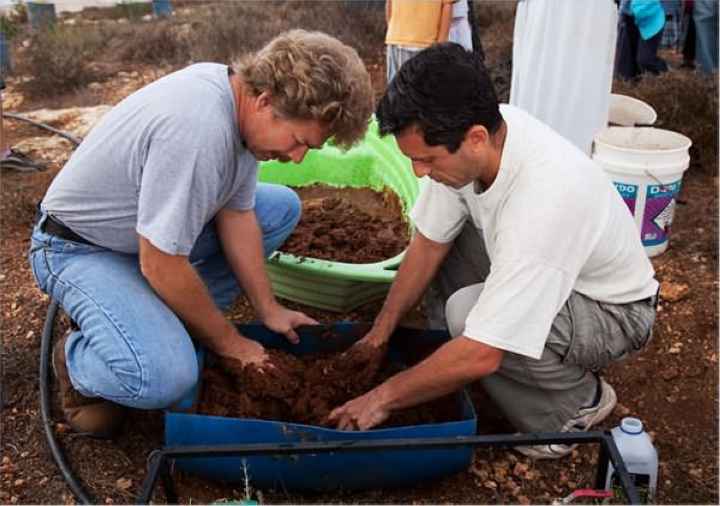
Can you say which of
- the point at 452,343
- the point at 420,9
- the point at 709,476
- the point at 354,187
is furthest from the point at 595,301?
the point at 420,9

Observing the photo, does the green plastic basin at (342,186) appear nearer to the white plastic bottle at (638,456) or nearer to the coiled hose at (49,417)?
the coiled hose at (49,417)

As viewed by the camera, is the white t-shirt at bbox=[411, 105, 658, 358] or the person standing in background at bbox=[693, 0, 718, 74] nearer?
the white t-shirt at bbox=[411, 105, 658, 358]

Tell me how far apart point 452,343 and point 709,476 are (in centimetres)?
95

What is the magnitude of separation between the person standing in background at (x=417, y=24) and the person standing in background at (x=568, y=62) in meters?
0.54

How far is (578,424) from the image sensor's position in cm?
228

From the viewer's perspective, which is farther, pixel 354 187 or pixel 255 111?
pixel 354 187

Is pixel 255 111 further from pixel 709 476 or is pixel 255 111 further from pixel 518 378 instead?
pixel 709 476

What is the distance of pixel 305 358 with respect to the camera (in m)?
2.42

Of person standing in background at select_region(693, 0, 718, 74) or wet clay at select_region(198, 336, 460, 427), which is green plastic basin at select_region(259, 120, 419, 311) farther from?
person standing in background at select_region(693, 0, 718, 74)

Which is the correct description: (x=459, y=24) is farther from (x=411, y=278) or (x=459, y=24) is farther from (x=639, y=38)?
(x=411, y=278)

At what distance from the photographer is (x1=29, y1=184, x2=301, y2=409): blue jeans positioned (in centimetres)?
200

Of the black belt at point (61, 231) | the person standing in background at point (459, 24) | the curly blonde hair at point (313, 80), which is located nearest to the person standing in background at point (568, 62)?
the person standing in background at point (459, 24)

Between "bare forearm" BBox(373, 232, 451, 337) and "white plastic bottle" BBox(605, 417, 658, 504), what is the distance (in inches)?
27.4

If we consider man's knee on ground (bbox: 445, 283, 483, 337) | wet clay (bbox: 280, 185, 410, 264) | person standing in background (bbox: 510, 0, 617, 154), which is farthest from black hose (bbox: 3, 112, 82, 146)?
man's knee on ground (bbox: 445, 283, 483, 337)
